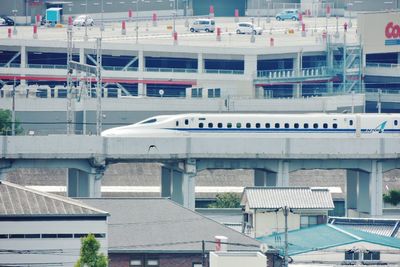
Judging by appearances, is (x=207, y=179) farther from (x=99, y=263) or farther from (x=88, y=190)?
(x=99, y=263)

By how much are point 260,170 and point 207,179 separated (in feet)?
40.2

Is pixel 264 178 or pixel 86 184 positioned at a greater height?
pixel 264 178

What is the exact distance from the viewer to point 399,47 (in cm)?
16912

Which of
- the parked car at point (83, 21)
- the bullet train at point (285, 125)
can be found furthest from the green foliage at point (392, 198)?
the parked car at point (83, 21)

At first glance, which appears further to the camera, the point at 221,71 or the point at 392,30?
the point at 221,71

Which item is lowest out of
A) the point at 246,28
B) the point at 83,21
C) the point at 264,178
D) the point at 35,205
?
the point at 264,178

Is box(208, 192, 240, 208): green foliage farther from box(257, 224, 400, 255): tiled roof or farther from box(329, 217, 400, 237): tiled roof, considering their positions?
box(257, 224, 400, 255): tiled roof

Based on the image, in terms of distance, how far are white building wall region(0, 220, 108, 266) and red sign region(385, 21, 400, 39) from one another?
79429 millimetres

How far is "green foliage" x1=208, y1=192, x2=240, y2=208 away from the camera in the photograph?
5017 inches

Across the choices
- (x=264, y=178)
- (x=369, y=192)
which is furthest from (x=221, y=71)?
(x=369, y=192)

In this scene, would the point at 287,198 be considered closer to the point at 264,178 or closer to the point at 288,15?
the point at 264,178

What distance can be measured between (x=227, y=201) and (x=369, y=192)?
8.18 m

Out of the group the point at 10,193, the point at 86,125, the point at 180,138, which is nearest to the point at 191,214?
the point at 10,193

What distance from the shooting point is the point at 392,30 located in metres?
168
